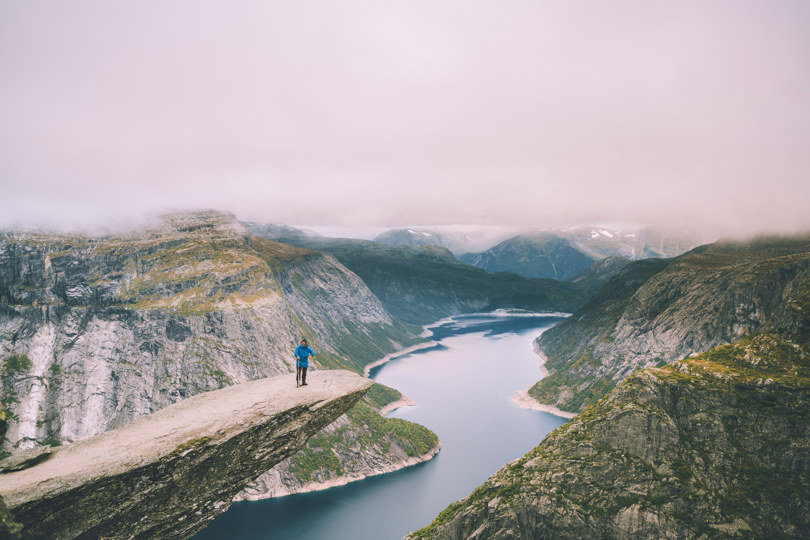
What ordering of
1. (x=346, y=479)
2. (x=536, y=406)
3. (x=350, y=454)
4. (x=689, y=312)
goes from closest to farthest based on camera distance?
(x=346, y=479), (x=350, y=454), (x=689, y=312), (x=536, y=406)

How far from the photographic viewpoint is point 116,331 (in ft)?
431

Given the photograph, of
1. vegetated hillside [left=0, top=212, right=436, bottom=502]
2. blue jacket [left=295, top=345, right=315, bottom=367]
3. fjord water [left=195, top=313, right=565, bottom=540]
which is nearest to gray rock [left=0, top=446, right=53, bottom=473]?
blue jacket [left=295, top=345, right=315, bottom=367]

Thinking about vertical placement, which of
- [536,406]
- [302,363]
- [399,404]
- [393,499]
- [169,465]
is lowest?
[536,406]

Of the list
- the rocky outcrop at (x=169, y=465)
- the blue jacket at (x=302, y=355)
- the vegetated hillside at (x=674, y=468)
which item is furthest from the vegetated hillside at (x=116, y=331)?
the rocky outcrop at (x=169, y=465)

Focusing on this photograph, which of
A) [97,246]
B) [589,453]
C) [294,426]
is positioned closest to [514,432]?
[589,453]

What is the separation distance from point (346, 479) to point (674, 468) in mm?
102698

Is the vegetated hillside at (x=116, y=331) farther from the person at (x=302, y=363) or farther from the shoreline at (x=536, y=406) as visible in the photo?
the person at (x=302, y=363)

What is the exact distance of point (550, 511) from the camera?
45.8 metres

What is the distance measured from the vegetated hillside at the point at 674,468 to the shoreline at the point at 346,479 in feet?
268

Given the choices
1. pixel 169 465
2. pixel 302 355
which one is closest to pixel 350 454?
pixel 302 355

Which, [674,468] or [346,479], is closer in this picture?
[674,468]

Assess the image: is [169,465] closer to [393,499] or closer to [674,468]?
[674,468]

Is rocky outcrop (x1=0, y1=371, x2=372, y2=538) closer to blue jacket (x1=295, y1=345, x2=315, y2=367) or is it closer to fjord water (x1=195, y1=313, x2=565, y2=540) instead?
blue jacket (x1=295, y1=345, x2=315, y2=367)

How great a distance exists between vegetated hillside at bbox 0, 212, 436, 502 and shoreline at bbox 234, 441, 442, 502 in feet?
25.7
